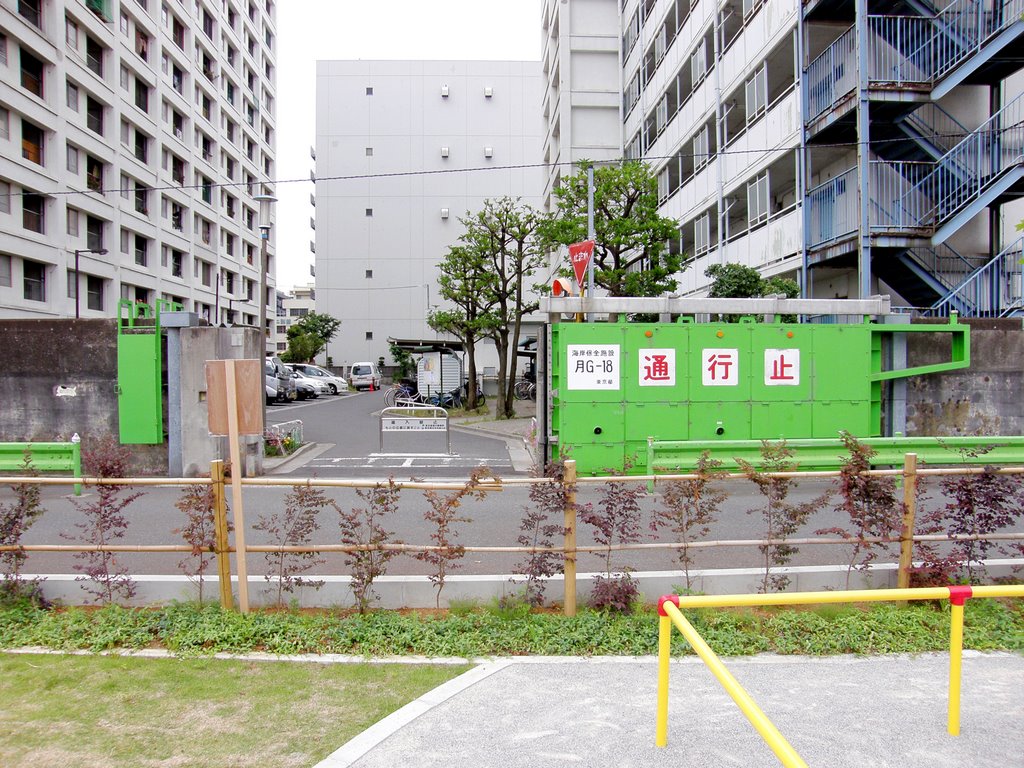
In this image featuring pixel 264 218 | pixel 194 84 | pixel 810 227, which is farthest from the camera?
pixel 194 84

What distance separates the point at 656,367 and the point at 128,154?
36.2 m

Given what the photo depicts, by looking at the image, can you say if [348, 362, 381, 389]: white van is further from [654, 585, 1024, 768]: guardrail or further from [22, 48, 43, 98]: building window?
[654, 585, 1024, 768]: guardrail

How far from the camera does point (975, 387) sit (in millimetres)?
13094

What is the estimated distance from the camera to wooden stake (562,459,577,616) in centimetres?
555

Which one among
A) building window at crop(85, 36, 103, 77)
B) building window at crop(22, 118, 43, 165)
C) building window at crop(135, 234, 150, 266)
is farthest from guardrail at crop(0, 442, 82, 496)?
building window at crop(135, 234, 150, 266)

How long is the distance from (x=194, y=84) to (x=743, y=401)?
46212 millimetres

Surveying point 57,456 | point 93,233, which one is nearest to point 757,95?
point 57,456

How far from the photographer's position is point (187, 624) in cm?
532

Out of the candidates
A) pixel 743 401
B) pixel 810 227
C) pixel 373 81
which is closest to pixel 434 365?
pixel 810 227

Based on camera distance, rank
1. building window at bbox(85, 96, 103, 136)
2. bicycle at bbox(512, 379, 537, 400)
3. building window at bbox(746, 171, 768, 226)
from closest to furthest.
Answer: building window at bbox(746, 171, 768, 226) < bicycle at bbox(512, 379, 537, 400) < building window at bbox(85, 96, 103, 136)

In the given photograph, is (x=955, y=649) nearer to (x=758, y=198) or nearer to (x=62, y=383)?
(x=62, y=383)

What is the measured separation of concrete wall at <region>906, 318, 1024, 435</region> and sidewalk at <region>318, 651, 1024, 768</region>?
9.17m

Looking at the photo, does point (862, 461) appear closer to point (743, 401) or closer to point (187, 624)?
point (187, 624)

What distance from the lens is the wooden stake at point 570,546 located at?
5547 millimetres
